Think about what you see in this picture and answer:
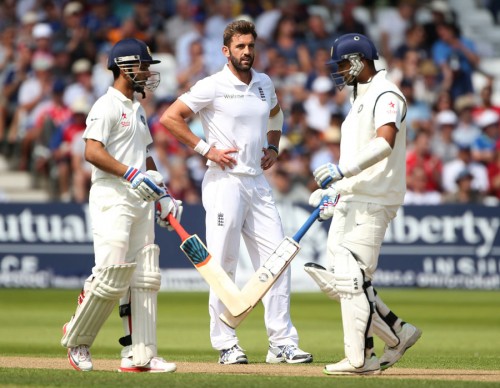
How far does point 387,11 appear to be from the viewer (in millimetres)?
20391

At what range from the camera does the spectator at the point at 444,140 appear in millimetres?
17188

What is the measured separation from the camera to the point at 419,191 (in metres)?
16.5

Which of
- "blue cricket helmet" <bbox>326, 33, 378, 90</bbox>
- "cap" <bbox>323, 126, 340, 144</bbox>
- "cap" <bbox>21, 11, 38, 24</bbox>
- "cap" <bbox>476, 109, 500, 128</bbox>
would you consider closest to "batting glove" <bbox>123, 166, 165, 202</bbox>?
"blue cricket helmet" <bbox>326, 33, 378, 90</bbox>

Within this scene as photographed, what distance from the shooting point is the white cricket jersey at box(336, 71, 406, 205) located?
23.8 feet

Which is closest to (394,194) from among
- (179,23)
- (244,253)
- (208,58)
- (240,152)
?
(240,152)

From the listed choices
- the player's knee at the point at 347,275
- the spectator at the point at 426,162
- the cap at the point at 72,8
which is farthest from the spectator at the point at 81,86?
the player's knee at the point at 347,275

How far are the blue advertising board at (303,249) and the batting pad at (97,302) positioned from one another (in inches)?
312

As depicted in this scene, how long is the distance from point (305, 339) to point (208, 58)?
870 cm

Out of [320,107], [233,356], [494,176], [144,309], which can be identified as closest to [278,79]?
[320,107]

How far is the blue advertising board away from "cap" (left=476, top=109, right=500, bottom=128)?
230cm

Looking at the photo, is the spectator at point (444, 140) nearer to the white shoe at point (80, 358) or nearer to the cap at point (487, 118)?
the cap at point (487, 118)

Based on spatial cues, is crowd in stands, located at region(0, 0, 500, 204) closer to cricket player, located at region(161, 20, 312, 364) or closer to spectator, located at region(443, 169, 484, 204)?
spectator, located at region(443, 169, 484, 204)

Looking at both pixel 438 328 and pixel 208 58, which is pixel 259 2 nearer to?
pixel 208 58

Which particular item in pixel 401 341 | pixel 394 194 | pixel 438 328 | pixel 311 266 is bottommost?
pixel 438 328
